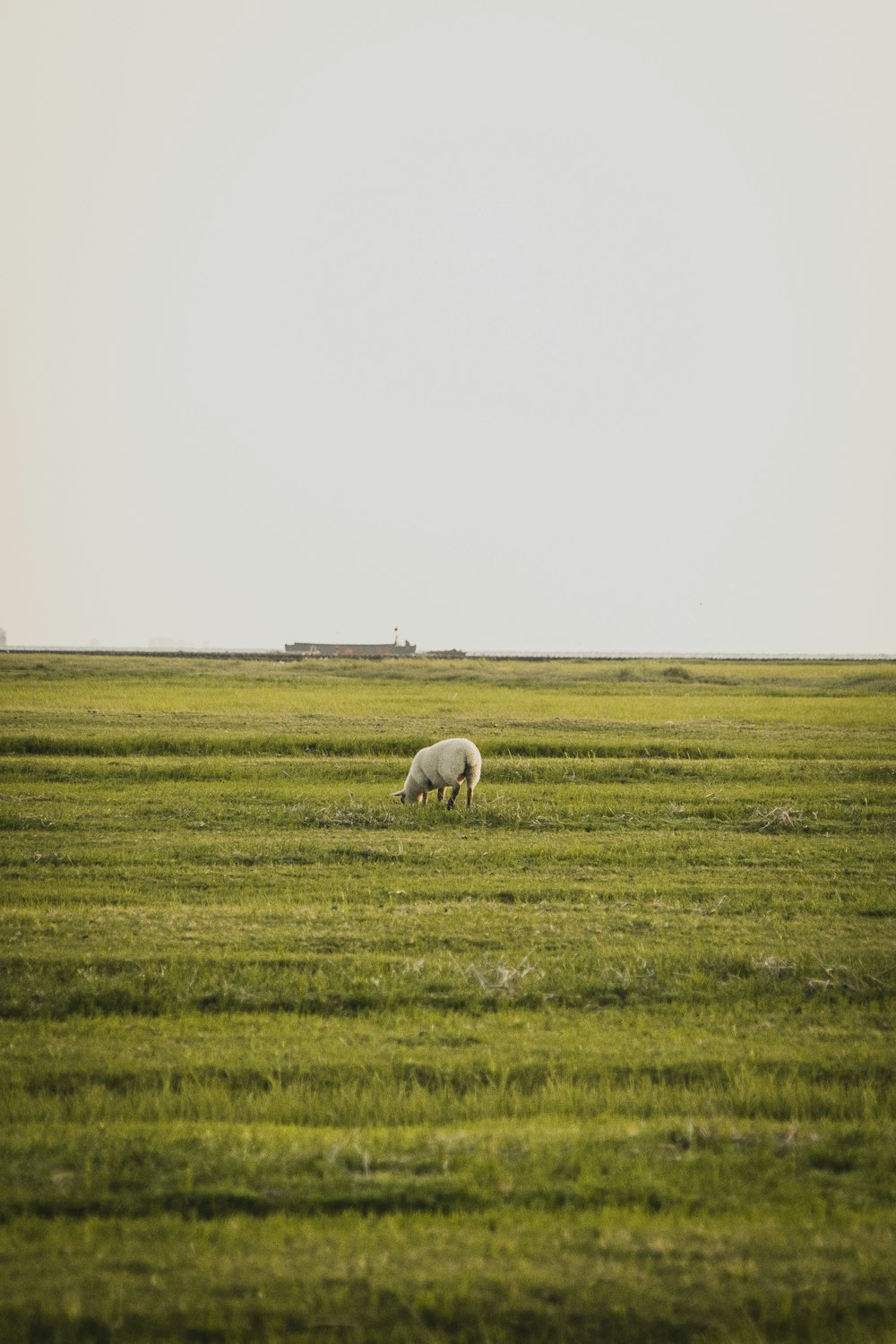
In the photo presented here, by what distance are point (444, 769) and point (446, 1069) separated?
38.7 feet

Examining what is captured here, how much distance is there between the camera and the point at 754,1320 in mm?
4699

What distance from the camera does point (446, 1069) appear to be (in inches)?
300

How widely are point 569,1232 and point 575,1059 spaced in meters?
2.53

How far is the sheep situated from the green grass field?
2.10 feet

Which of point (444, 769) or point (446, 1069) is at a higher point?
point (444, 769)

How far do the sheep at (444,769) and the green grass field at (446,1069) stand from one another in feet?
2.10

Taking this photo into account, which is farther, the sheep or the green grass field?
the sheep

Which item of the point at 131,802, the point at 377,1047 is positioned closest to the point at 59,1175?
the point at 377,1047

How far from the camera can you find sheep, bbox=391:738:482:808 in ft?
63.4

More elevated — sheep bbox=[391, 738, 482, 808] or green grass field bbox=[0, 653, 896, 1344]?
sheep bbox=[391, 738, 482, 808]

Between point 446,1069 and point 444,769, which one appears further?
point 444,769

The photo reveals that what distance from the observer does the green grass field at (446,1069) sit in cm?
484

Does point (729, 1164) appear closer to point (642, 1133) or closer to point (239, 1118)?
point (642, 1133)

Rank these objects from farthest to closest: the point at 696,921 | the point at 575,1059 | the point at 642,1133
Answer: the point at 696,921
the point at 575,1059
the point at 642,1133
